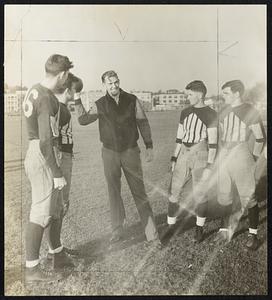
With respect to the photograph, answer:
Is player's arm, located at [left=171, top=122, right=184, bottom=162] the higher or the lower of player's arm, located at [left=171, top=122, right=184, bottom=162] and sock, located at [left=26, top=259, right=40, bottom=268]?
the higher

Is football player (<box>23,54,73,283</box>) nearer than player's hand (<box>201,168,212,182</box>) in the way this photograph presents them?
Yes

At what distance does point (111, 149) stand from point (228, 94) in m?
0.88

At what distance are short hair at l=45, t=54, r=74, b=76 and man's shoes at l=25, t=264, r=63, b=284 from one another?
132 centimetres

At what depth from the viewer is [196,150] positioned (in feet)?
8.71

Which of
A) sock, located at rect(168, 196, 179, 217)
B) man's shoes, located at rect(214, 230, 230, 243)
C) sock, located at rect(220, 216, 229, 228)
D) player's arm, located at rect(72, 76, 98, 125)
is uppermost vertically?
player's arm, located at rect(72, 76, 98, 125)

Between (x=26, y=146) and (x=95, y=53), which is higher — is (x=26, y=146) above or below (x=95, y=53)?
below

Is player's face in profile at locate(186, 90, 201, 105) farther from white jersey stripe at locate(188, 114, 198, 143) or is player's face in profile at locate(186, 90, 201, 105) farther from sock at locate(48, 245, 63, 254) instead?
sock at locate(48, 245, 63, 254)

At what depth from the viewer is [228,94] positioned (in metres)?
2.68

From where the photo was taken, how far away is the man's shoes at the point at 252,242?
8.75ft

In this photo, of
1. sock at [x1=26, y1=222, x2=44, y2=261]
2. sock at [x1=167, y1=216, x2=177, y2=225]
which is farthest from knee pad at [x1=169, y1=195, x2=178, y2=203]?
sock at [x1=26, y1=222, x2=44, y2=261]

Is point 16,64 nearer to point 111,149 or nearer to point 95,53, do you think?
point 95,53

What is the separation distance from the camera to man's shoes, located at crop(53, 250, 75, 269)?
104 inches

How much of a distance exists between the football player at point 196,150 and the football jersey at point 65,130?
713mm

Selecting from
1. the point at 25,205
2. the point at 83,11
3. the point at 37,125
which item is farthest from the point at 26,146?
the point at 83,11
